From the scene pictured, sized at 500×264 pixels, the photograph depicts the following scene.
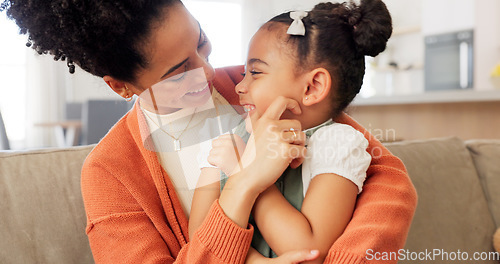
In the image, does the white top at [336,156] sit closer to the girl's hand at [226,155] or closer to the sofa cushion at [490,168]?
the girl's hand at [226,155]

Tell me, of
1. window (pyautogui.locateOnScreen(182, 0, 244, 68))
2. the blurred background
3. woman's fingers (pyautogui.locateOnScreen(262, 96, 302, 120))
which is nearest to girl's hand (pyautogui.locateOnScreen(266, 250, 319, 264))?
woman's fingers (pyautogui.locateOnScreen(262, 96, 302, 120))

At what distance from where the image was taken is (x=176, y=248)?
2.75ft

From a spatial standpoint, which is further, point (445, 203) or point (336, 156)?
point (445, 203)

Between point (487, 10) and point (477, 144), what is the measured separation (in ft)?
9.83

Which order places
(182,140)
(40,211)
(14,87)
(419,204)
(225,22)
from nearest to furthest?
(182,140) < (40,211) < (419,204) < (14,87) < (225,22)

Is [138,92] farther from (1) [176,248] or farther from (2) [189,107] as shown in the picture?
(1) [176,248]

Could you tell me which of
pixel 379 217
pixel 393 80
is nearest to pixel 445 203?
pixel 379 217

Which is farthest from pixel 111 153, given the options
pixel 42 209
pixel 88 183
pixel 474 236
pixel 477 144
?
pixel 477 144

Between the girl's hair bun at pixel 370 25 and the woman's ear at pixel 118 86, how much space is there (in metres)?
0.45

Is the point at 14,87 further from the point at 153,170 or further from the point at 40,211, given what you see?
the point at 153,170

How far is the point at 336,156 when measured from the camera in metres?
0.75

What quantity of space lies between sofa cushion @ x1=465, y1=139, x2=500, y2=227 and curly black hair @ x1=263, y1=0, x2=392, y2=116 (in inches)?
36.9

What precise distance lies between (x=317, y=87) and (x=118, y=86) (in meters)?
0.38

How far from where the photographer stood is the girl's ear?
0.83m
